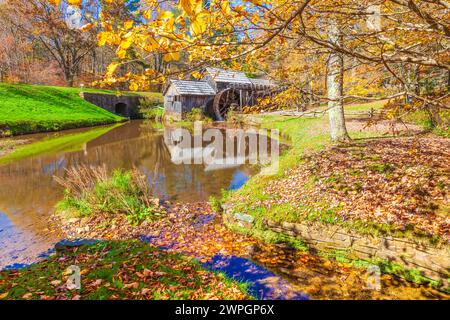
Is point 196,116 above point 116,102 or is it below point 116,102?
below

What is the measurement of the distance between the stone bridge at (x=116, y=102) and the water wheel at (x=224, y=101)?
12.4m

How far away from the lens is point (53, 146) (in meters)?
15.3

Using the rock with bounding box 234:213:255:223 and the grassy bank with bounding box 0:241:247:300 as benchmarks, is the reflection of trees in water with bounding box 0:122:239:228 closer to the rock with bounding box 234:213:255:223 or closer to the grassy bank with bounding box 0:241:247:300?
the rock with bounding box 234:213:255:223

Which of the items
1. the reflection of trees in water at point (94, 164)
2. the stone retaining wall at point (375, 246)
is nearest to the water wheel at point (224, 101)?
the reflection of trees in water at point (94, 164)

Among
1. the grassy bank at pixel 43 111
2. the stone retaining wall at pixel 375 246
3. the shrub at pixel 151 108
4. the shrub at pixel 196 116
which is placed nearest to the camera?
the stone retaining wall at pixel 375 246

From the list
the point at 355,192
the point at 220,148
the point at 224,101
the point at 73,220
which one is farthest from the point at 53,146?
the point at 355,192

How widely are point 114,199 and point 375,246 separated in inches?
202

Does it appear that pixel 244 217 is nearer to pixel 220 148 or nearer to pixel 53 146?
pixel 220 148

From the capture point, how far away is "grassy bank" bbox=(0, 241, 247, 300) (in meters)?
3.22

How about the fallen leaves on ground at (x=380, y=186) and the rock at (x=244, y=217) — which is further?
the rock at (x=244, y=217)

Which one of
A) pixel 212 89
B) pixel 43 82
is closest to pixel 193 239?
pixel 212 89

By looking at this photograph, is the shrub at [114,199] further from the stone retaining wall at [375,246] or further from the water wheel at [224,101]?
the water wheel at [224,101]

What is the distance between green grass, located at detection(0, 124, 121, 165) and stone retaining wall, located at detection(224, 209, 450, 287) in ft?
41.1

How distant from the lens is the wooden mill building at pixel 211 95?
26.1m
